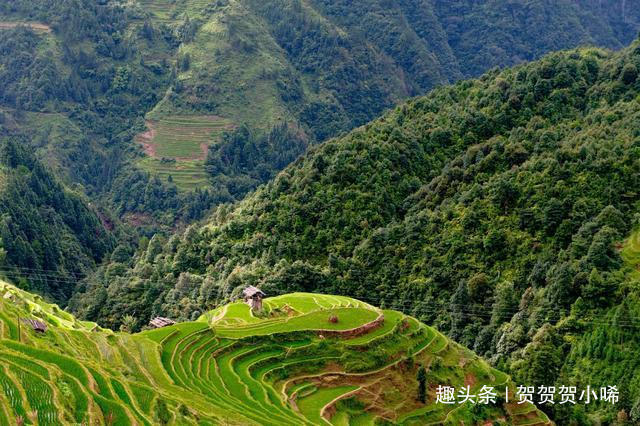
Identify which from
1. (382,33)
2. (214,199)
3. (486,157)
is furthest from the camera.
A: (382,33)

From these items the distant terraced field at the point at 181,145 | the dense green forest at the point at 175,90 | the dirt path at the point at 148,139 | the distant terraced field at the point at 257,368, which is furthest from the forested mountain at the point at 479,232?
the dirt path at the point at 148,139

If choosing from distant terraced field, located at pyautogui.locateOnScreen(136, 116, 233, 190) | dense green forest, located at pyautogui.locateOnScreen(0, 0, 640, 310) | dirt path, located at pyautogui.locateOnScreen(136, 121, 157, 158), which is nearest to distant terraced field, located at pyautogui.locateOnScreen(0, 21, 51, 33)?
dense green forest, located at pyautogui.locateOnScreen(0, 0, 640, 310)

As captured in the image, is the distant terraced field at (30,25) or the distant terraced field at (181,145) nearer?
the distant terraced field at (181,145)

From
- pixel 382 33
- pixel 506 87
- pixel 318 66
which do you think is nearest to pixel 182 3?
pixel 318 66

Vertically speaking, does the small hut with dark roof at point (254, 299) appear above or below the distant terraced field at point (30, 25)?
above

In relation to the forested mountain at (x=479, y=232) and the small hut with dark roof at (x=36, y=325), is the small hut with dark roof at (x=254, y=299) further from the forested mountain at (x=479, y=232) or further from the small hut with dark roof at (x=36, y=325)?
the small hut with dark roof at (x=36, y=325)

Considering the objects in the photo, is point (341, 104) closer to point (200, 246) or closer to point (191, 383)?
point (200, 246)
